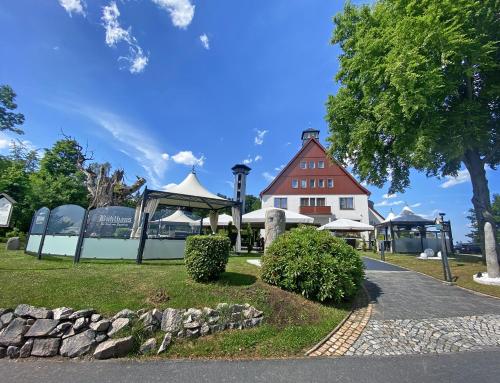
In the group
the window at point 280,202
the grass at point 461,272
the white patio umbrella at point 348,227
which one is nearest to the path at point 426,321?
the grass at point 461,272

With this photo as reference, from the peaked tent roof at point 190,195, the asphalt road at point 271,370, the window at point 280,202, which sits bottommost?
the asphalt road at point 271,370

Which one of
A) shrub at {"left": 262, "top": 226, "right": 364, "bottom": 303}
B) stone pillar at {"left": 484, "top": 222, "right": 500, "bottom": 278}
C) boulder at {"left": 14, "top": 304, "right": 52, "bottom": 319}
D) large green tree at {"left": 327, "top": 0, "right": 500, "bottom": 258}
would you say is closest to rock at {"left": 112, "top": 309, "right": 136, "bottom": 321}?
boulder at {"left": 14, "top": 304, "right": 52, "bottom": 319}

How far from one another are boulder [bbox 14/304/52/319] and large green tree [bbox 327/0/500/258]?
39.0 ft

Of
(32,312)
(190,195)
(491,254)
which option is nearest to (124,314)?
(32,312)

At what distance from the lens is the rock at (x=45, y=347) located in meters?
4.23

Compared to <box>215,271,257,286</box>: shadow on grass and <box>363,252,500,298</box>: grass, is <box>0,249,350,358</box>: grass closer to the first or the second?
<box>215,271,257,286</box>: shadow on grass

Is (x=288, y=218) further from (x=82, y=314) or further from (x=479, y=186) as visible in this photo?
(x=82, y=314)

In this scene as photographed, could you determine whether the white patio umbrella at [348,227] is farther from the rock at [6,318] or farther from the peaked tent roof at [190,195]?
the rock at [6,318]

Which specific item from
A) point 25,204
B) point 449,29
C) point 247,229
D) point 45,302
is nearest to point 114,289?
point 45,302

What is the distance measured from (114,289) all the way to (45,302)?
1.20 metres

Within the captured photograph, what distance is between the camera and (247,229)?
677 inches

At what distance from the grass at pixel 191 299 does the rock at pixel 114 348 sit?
2.20 feet

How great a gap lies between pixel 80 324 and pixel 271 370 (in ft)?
11.3

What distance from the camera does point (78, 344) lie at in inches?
168
